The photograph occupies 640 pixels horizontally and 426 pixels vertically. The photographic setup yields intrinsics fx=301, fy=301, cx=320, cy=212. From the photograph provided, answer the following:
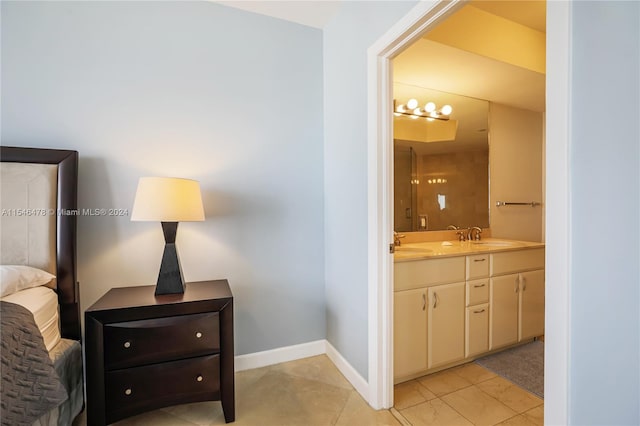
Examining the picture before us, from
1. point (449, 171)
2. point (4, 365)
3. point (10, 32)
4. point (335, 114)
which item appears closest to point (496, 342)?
point (449, 171)

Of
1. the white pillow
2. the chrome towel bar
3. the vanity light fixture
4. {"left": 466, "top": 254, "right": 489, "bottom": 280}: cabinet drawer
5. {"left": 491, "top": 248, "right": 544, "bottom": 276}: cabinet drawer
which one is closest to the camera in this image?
the white pillow

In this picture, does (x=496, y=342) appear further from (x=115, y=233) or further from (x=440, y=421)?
(x=115, y=233)

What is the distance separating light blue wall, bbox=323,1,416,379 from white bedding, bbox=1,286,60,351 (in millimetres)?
1577

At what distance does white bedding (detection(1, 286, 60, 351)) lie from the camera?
52.6 inches

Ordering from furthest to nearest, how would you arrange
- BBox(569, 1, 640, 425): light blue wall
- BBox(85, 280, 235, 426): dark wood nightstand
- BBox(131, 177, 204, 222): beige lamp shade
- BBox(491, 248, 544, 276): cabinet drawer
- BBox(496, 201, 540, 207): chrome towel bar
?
BBox(496, 201, 540, 207): chrome towel bar
BBox(491, 248, 544, 276): cabinet drawer
BBox(131, 177, 204, 222): beige lamp shade
BBox(85, 280, 235, 426): dark wood nightstand
BBox(569, 1, 640, 425): light blue wall

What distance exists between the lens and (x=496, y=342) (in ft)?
7.34

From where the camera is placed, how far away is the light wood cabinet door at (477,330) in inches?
82.7

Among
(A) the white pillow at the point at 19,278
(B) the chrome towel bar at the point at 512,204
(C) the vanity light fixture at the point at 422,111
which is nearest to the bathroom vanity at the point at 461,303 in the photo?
(B) the chrome towel bar at the point at 512,204

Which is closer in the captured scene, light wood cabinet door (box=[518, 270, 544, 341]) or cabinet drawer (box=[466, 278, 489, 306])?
cabinet drawer (box=[466, 278, 489, 306])

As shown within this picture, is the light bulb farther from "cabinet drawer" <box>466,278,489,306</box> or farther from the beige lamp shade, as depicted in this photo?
the beige lamp shade

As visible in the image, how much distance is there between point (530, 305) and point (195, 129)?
9.37 ft

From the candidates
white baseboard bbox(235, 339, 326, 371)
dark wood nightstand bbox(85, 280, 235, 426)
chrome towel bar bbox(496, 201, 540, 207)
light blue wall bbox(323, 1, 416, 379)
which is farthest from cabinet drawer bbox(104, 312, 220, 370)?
chrome towel bar bbox(496, 201, 540, 207)

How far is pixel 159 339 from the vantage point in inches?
59.5

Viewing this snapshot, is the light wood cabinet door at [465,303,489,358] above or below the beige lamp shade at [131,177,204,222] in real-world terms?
below
